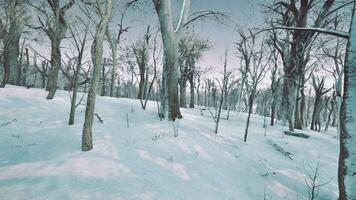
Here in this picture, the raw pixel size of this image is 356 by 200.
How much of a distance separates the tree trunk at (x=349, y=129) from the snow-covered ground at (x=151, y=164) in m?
1.07

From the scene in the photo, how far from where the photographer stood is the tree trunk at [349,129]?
275 centimetres

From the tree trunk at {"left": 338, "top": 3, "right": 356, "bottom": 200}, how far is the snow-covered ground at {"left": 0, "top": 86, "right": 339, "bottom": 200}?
107 cm

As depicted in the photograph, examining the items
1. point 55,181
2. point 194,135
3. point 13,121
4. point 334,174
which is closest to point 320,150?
point 334,174

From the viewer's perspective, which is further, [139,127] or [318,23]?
[318,23]

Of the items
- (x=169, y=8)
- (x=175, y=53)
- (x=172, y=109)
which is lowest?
(x=172, y=109)

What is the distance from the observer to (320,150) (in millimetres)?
6656

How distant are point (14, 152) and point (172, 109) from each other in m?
4.78

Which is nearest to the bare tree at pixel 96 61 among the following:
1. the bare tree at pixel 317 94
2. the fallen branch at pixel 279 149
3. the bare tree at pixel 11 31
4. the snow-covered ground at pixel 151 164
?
the snow-covered ground at pixel 151 164

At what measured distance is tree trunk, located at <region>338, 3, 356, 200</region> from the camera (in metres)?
2.75

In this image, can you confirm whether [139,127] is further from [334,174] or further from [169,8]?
[334,174]

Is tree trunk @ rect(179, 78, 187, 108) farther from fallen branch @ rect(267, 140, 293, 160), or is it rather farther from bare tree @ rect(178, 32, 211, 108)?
fallen branch @ rect(267, 140, 293, 160)

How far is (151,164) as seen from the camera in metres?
4.33

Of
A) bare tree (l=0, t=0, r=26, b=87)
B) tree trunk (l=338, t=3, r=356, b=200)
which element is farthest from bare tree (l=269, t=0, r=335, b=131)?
bare tree (l=0, t=0, r=26, b=87)

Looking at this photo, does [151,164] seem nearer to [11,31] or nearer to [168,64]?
[168,64]
